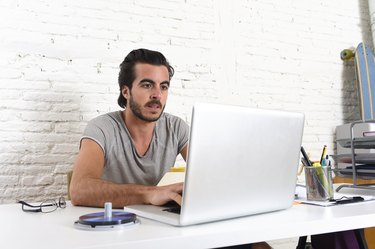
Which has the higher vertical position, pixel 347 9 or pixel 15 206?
pixel 347 9

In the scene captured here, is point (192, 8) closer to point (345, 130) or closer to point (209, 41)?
point (209, 41)

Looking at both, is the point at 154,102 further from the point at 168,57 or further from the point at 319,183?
the point at 319,183

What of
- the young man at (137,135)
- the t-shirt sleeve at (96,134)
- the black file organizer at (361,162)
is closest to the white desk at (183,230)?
the black file organizer at (361,162)

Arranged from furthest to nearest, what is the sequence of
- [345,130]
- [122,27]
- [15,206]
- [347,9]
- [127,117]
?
[347,9] → [345,130] → [122,27] → [127,117] → [15,206]

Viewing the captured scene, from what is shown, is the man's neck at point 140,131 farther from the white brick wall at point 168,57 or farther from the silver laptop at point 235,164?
the silver laptop at point 235,164

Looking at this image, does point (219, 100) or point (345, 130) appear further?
point (345, 130)

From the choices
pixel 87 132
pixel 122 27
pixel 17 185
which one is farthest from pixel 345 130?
pixel 17 185

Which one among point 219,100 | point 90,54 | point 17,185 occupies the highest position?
point 90,54

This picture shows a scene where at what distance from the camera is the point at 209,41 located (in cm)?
269

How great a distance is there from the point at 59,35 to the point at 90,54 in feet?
0.70

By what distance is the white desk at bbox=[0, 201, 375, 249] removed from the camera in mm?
659

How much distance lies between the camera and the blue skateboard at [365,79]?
2857 mm

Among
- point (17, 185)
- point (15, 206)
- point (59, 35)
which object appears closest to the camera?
point (15, 206)

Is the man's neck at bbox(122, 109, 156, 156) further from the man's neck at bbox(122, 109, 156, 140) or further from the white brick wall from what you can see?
the white brick wall
